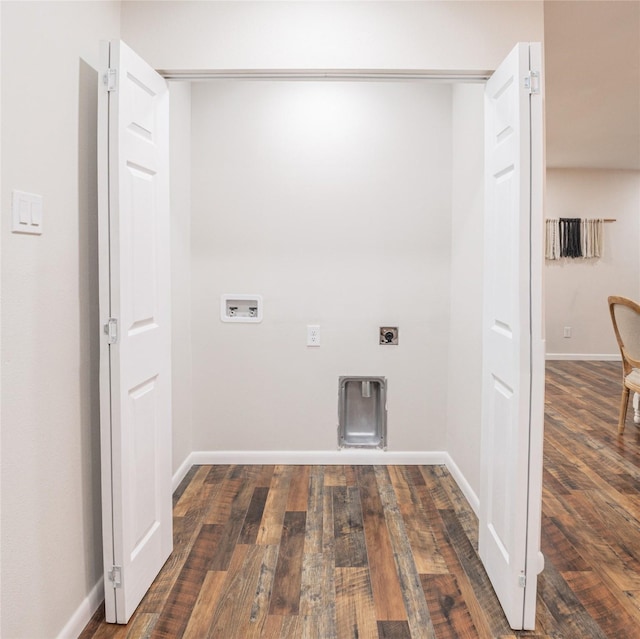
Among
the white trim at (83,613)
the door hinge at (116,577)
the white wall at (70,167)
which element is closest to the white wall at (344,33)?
the white wall at (70,167)

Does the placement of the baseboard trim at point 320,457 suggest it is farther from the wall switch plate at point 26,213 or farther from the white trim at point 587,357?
the white trim at point 587,357

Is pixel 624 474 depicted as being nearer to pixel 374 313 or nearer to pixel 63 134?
pixel 374 313

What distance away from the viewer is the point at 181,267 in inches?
126

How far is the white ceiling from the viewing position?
2900 millimetres

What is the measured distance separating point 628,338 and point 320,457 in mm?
2708

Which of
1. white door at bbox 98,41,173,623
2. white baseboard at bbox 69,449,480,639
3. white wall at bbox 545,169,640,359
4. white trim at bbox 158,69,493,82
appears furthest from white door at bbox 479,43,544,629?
white wall at bbox 545,169,640,359

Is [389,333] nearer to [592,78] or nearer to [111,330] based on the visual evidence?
[111,330]

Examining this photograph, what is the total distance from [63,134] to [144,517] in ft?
4.50

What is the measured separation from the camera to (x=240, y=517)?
271 centimetres

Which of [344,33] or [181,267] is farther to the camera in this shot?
[181,267]

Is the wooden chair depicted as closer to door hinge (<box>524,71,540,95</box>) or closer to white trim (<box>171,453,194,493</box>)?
door hinge (<box>524,71,540,95</box>)

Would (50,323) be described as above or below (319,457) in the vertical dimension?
above

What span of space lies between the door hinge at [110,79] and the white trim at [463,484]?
238 cm

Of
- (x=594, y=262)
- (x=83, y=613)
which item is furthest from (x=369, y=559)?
(x=594, y=262)
